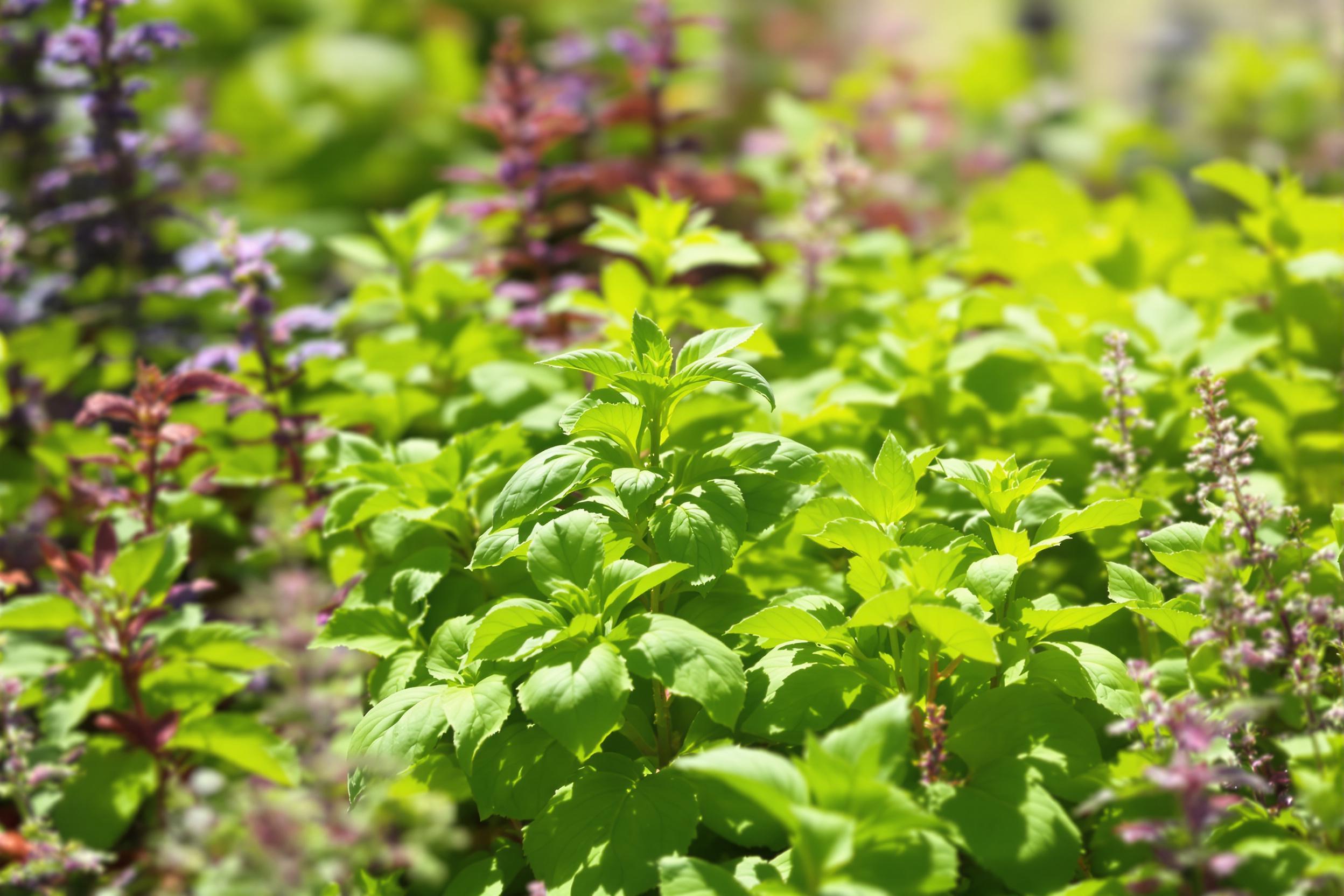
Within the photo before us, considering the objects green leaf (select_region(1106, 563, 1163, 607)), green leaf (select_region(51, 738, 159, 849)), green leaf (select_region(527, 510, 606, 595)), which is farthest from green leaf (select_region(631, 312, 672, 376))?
green leaf (select_region(51, 738, 159, 849))

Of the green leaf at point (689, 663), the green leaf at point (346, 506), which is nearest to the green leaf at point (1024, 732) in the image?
the green leaf at point (689, 663)

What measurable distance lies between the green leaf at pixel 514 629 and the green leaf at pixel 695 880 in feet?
Answer: 1.19

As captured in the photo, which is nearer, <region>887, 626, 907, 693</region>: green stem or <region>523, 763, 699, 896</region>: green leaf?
<region>523, 763, 699, 896</region>: green leaf

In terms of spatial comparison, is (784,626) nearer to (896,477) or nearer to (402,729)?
(896,477)

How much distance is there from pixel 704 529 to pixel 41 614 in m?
1.31

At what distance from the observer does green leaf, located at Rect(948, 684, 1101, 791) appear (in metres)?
1.58

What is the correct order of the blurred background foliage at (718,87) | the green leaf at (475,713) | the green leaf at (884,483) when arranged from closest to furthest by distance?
the green leaf at (475,713) < the green leaf at (884,483) < the blurred background foliage at (718,87)

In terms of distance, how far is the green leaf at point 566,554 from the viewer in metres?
1.60

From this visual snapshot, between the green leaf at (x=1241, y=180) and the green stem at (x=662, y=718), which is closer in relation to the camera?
the green stem at (x=662, y=718)

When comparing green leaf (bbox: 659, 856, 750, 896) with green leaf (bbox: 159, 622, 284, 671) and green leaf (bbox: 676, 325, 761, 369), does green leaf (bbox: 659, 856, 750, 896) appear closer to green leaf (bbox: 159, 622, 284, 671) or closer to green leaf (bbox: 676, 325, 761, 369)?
green leaf (bbox: 676, 325, 761, 369)

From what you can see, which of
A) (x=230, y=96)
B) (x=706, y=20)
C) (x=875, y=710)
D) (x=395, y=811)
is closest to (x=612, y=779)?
(x=395, y=811)

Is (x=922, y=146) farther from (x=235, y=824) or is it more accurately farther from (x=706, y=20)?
(x=235, y=824)

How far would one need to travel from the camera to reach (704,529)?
5.28 feet

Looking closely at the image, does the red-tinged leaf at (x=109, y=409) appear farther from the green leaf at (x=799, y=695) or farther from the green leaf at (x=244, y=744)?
the green leaf at (x=799, y=695)
